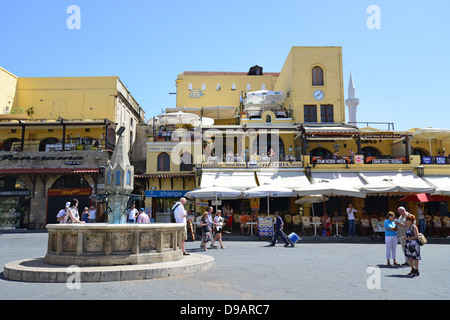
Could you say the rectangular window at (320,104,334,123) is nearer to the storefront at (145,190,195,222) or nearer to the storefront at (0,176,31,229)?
the storefront at (145,190,195,222)

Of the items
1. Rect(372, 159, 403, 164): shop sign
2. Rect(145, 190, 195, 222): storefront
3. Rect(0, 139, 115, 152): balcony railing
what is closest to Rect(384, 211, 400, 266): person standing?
Rect(372, 159, 403, 164): shop sign

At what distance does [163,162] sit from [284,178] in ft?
30.1

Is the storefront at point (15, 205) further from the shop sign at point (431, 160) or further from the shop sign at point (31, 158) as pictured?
the shop sign at point (431, 160)

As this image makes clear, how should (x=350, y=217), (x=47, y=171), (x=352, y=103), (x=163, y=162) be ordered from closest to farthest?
(x=350, y=217) < (x=47, y=171) < (x=163, y=162) < (x=352, y=103)

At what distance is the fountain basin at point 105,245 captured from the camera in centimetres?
766

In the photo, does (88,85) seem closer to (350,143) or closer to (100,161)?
(100,161)

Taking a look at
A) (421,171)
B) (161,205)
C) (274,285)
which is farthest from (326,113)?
(274,285)

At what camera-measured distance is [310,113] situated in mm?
28000

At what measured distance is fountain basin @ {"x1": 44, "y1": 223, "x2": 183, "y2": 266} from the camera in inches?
301

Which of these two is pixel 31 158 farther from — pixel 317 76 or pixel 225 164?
pixel 317 76

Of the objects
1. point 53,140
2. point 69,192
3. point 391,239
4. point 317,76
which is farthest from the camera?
point 53,140

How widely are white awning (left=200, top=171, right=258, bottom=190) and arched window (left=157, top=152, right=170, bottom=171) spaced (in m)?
4.20
